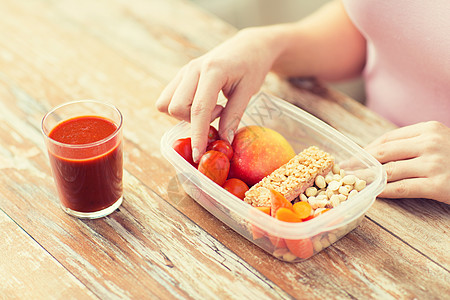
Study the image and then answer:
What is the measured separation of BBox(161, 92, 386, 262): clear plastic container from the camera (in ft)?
2.51

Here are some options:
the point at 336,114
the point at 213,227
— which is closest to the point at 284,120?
the point at 336,114

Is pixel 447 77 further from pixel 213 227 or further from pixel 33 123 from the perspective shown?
pixel 33 123

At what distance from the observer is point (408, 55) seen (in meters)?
1.06

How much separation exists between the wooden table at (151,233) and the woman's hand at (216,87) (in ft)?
0.41

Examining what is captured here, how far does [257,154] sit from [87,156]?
0.30 m

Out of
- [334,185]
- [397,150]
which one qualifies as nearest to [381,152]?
[397,150]

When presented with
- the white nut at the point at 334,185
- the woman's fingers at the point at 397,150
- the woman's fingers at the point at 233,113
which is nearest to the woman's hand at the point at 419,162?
the woman's fingers at the point at 397,150

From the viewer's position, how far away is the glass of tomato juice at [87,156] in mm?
787

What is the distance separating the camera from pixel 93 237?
84 centimetres

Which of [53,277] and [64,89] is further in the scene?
[64,89]

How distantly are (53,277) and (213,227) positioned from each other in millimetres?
268

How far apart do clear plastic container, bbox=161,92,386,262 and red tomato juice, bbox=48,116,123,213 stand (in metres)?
0.10

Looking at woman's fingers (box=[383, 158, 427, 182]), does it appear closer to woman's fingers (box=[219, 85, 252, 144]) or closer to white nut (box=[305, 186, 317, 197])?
white nut (box=[305, 186, 317, 197])

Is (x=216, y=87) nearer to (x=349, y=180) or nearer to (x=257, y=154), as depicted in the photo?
(x=257, y=154)
